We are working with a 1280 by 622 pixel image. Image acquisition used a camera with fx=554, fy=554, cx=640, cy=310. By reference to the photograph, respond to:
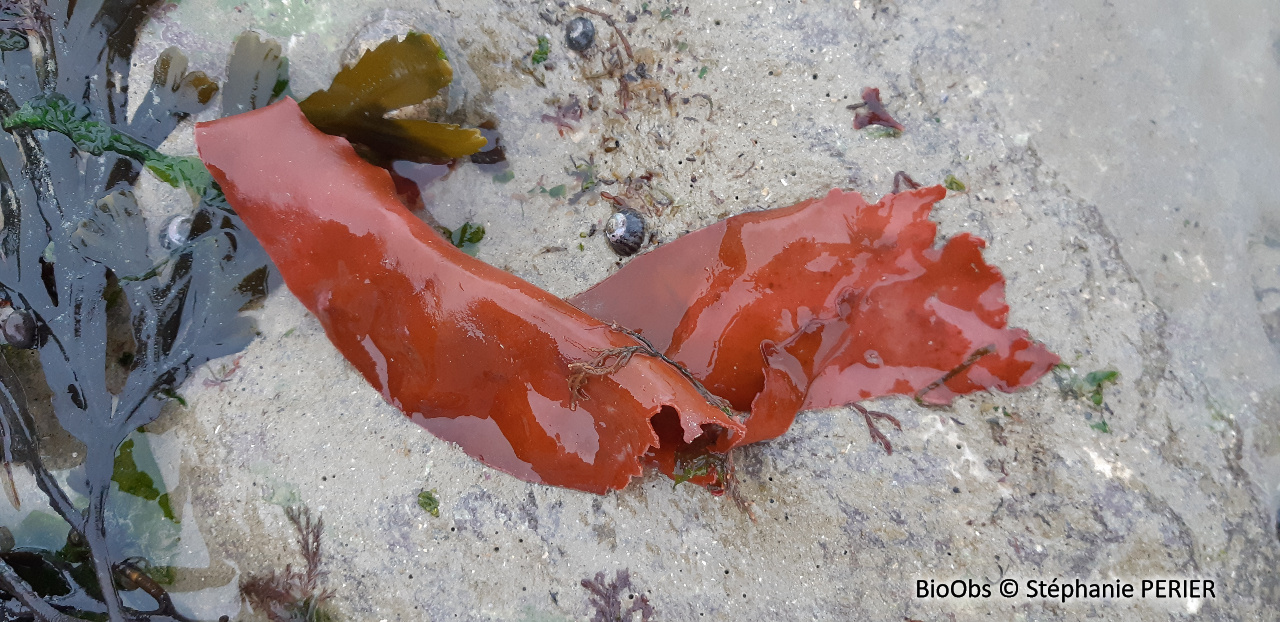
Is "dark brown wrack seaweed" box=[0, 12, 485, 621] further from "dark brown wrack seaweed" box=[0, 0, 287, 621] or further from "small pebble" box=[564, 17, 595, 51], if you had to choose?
"small pebble" box=[564, 17, 595, 51]

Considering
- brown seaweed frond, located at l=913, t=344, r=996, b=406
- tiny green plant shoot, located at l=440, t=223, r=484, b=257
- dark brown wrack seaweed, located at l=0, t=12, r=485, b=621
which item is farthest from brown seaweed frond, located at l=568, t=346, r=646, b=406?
brown seaweed frond, located at l=913, t=344, r=996, b=406

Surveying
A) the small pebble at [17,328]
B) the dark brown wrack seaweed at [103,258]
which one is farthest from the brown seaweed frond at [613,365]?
the small pebble at [17,328]

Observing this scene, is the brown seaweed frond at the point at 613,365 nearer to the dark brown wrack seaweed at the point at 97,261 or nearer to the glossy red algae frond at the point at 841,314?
the glossy red algae frond at the point at 841,314

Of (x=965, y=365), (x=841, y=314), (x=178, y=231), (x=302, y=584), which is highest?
(x=178, y=231)

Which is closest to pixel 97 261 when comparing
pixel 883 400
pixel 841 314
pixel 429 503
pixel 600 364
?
pixel 429 503

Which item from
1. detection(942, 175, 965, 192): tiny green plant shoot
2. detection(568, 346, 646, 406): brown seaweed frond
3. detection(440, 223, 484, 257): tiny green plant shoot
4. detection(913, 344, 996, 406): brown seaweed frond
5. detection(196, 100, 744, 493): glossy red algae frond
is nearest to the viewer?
detection(568, 346, 646, 406): brown seaweed frond

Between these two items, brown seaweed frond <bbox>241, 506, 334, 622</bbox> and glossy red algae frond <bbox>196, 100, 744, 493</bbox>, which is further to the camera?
brown seaweed frond <bbox>241, 506, 334, 622</bbox>

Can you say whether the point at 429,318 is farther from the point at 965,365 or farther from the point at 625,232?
the point at 965,365

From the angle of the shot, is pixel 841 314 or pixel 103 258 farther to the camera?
pixel 103 258

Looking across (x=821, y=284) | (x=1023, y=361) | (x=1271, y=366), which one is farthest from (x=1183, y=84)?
(x=821, y=284)
